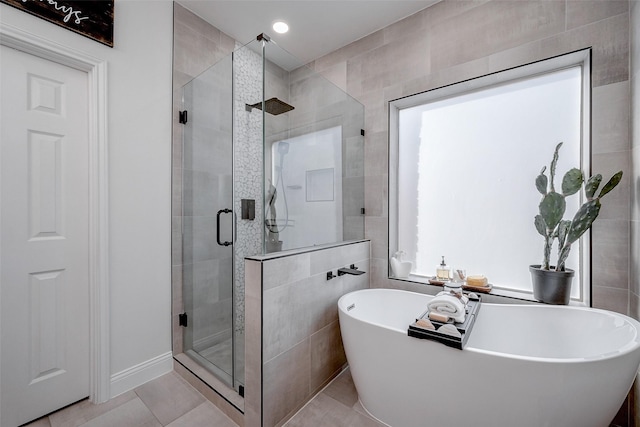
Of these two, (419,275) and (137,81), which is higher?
(137,81)

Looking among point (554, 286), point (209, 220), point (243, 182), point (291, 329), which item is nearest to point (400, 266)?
point (554, 286)

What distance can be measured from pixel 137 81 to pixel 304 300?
1.82 metres

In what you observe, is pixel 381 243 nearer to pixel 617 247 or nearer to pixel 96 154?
pixel 617 247

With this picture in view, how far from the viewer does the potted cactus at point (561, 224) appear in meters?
1.42

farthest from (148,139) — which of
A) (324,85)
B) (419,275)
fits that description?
(419,275)

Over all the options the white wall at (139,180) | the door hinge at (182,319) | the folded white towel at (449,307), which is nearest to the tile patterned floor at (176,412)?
the white wall at (139,180)

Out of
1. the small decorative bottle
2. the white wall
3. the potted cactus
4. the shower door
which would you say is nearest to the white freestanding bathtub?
the potted cactus

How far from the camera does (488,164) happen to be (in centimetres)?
201

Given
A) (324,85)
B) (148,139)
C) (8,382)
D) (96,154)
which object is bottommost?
(8,382)

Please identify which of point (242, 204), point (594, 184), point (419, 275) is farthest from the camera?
point (419, 275)

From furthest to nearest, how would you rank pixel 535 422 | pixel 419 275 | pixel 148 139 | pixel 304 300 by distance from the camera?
pixel 419 275 < pixel 148 139 < pixel 304 300 < pixel 535 422

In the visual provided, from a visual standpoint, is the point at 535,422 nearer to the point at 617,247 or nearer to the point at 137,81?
the point at 617,247

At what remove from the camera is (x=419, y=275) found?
2.28m

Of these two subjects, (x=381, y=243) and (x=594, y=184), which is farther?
(x=381, y=243)
